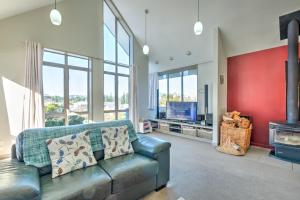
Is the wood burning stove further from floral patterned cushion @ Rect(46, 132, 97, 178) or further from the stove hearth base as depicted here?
floral patterned cushion @ Rect(46, 132, 97, 178)

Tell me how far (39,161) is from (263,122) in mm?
4667

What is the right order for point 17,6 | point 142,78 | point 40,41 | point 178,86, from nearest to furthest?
point 17,6, point 40,41, point 142,78, point 178,86

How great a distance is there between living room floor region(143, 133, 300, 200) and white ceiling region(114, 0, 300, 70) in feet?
8.91

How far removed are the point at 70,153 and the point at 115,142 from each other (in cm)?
62

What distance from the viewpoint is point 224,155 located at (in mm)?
3703

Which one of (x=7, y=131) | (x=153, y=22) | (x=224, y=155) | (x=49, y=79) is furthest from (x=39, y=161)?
(x=153, y=22)

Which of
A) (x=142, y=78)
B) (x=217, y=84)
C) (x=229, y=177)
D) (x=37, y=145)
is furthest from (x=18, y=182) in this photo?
(x=142, y=78)

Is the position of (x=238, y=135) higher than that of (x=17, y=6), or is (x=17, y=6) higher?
(x=17, y=6)

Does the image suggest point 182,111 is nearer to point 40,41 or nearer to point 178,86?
point 178,86

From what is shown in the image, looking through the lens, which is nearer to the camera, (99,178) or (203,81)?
(99,178)

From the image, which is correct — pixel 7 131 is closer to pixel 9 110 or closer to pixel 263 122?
pixel 9 110

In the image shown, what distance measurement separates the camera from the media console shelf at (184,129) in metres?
4.89

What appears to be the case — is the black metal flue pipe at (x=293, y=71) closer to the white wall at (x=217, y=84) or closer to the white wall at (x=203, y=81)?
the white wall at (x=217, y=84)

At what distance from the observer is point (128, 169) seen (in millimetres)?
1956
